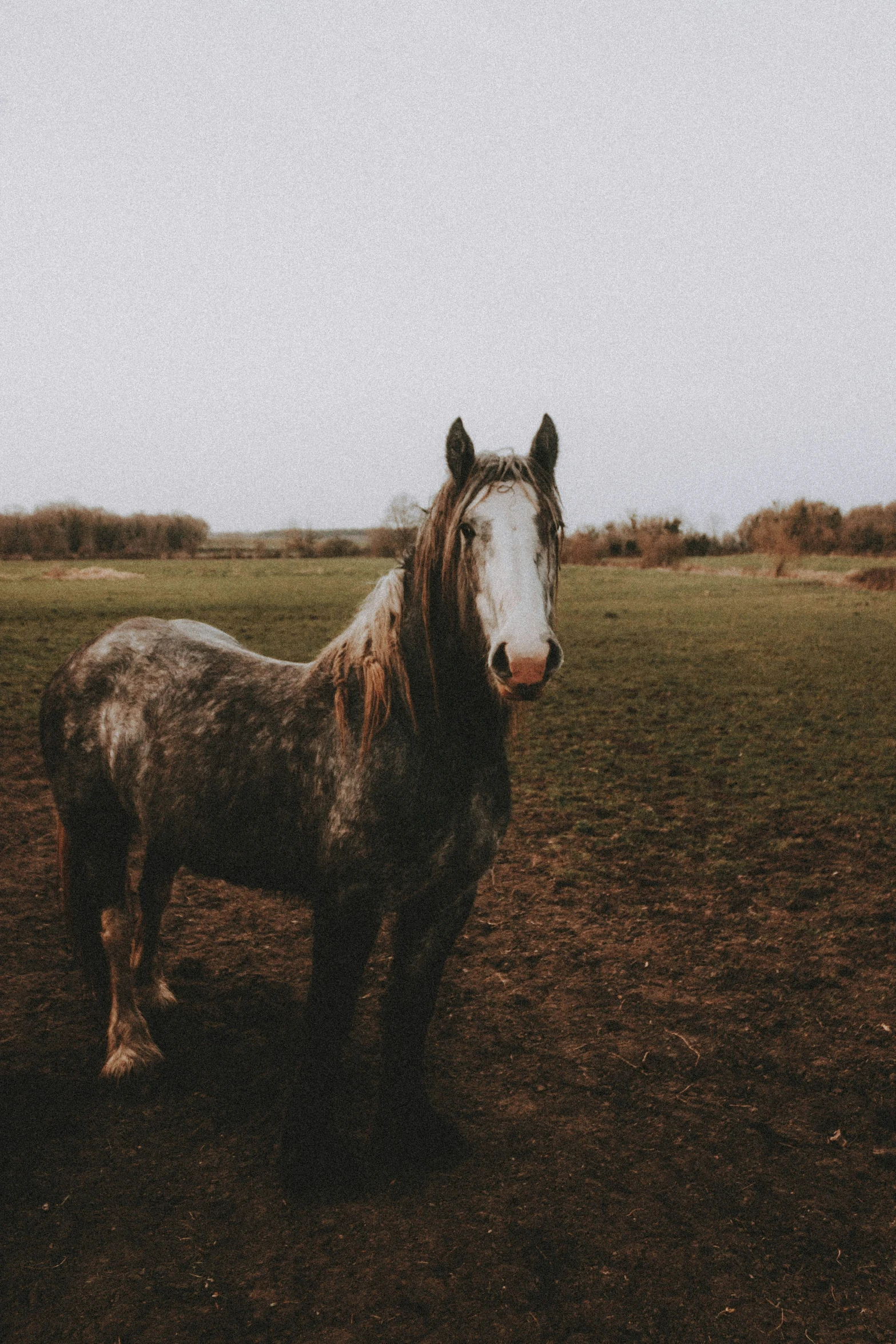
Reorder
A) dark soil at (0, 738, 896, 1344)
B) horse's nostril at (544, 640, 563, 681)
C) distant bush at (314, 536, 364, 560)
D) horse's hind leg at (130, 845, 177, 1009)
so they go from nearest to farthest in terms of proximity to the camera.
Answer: horse's nostril at (544, 640, 563, 681) < dark soil at (0, 738, 896, 1344) < horse's hind leg at (130, 845, 177, 1009) < distant bush at (314, 536, 364, 560)

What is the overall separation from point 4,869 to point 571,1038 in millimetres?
4179

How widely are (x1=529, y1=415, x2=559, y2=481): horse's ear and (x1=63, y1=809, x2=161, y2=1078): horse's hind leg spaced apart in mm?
2252

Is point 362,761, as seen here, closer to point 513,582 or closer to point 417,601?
point 417,601

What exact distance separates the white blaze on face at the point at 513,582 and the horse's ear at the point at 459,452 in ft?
0.48

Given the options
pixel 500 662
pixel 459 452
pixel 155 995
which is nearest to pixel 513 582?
pixel 500 662

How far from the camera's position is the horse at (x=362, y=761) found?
91.3 inches

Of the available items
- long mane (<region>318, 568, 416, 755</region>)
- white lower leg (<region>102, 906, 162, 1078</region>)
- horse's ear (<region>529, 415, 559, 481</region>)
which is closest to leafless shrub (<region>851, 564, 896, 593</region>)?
horse's ear (<region>529, 415, 559, 481</region>)

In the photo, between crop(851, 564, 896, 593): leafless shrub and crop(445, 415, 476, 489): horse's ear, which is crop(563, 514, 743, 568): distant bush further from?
crop(445, 415, 476, 489): horse's ear

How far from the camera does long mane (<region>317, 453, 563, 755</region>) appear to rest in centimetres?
230

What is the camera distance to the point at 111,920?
10.7 ft

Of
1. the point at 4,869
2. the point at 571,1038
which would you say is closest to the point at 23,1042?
the point at 4,869

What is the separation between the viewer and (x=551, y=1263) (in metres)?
2.40

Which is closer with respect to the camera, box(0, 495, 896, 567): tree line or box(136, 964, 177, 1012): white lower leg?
box(136, 964, 177, 1012): white lower leg

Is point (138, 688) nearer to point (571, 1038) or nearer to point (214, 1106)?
point (214, 1106)
